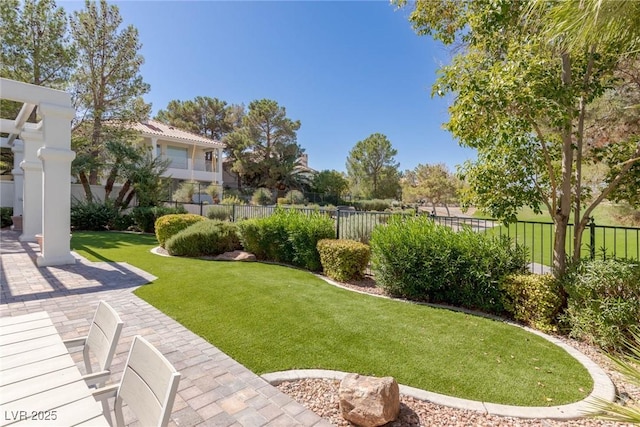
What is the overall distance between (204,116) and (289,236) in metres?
32.4

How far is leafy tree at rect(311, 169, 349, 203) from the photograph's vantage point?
35.3 metres

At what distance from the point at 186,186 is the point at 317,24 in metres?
14.7

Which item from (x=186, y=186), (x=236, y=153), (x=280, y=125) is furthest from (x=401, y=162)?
(x=186, y=186)

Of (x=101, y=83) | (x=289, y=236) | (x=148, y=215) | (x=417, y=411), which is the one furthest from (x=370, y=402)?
(x=101, y=83)

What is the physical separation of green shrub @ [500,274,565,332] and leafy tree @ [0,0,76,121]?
68.6ft

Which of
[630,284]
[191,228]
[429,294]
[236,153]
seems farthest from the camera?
[236,153]

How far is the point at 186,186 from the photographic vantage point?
2108 centimetres

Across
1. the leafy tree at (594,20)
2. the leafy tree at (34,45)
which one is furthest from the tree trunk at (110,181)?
the leafy tree at (594,20)

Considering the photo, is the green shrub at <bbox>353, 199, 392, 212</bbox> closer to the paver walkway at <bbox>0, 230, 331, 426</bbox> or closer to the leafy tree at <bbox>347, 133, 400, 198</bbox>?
the leafy tree at <bbox>347, 133, 400, 198</bbox>

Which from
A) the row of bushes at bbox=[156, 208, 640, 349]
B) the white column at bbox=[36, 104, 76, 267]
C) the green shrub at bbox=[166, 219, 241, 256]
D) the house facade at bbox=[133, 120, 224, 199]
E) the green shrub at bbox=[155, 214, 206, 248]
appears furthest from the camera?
the house facade at bbox=[133, 120, 224, 199]

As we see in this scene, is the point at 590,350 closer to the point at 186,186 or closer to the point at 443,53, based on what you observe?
the point at 443,53

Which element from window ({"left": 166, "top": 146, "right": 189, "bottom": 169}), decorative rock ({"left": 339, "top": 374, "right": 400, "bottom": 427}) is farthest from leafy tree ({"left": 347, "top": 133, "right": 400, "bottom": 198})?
decorative rock ({"left": 339, "top": 374, "right": 400, "bottom": 427})

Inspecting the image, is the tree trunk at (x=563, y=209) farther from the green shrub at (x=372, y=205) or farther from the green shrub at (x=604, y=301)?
the green shrub at (x=372, y=205)

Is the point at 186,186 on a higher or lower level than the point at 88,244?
higher
